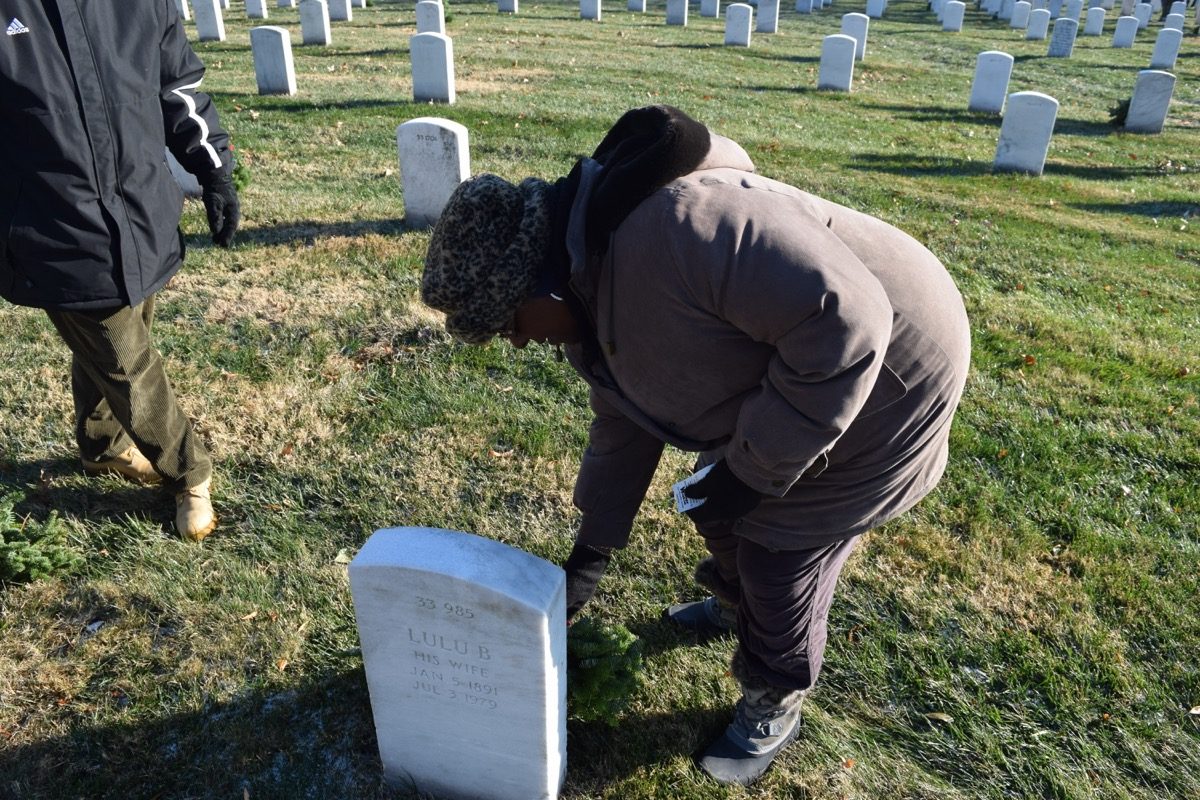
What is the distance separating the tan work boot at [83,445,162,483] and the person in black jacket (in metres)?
0.40

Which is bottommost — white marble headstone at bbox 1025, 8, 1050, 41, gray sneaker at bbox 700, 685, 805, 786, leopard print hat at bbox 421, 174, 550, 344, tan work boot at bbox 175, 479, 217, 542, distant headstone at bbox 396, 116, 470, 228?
gray sneaker at bbox 700, 685, 805, 786

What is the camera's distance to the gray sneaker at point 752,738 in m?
2.60

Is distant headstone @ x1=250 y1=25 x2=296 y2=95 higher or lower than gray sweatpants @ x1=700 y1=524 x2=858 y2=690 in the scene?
higher

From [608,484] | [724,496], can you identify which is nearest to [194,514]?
[608,484]

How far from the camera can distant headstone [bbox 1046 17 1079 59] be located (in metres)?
18.9

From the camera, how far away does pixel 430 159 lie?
6.56 m

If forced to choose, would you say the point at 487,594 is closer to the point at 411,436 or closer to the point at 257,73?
the point at 411,436

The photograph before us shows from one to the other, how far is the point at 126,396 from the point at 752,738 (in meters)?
2.47

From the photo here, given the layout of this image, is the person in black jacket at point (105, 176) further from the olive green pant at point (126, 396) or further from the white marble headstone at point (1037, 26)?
the white marble headstone at point (1037, 26)

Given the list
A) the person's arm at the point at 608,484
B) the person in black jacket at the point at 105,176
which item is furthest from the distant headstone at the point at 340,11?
the person's arm at the point at 608,484

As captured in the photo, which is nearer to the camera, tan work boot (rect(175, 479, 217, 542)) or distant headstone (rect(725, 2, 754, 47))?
tan work boot (rect(175, 479, 217, 542))

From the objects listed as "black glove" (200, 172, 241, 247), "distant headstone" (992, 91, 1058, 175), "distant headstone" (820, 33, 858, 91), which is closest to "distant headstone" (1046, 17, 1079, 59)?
"distant headstone" (820, 33, 858, 91)

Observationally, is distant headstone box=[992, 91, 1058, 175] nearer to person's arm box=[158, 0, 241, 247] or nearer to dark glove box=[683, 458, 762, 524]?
person's arm box=[158, 0, 241, 247]

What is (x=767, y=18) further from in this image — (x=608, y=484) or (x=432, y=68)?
(x=608, y=484)
